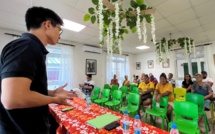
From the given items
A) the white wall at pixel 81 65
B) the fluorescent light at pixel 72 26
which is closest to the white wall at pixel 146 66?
the white wall at pixel 81 65

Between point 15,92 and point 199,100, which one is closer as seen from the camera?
point 15,92

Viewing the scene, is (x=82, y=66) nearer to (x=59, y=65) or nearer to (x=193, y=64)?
(x=59, y=65)

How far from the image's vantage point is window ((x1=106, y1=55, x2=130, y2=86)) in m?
6.12

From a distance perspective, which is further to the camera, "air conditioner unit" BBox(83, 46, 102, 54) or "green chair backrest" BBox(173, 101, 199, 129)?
"air conditioner unit" BBox(83, 46, 102, 54)

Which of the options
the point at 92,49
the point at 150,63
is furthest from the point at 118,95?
the point at 150,63

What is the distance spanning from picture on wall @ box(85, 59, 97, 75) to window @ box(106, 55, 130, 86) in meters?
0.82

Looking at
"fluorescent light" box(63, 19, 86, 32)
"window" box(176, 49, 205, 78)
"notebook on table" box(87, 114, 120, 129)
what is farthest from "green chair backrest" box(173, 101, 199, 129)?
"window" box(176, 49, 205, 78)

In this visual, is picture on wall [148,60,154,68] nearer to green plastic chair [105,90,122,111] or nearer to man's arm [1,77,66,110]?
green plastic chair [105,90,122,111]

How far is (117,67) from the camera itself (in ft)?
21.9

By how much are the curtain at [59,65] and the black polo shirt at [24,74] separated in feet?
12.7

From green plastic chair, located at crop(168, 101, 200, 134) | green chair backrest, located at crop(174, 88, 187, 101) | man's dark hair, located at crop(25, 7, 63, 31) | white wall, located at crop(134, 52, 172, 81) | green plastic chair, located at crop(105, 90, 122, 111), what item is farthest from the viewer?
white wall, located at crop(134, 52, 172, 81)

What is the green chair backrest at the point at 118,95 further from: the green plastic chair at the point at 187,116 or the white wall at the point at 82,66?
the white wall at the point at 82,66

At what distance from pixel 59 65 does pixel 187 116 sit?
4281mm

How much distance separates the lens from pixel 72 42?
492 centimetres
